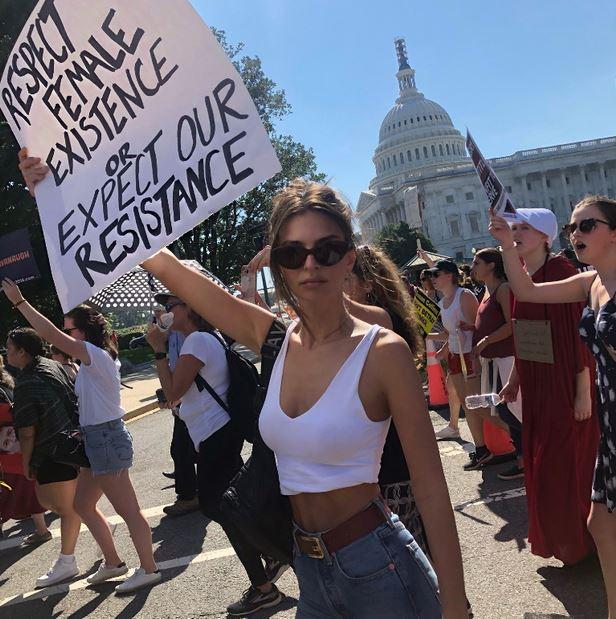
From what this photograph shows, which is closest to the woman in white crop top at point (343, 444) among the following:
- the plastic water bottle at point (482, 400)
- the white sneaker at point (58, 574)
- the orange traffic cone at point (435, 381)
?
the plastic water bottle at point (482, 400)

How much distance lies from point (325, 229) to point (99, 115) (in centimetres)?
93

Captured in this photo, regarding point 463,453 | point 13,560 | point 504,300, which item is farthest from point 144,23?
point 463,453

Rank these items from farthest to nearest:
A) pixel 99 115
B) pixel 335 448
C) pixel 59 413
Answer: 1. pixel 59 413
2. pixel 99 115
3. pixel 335 448

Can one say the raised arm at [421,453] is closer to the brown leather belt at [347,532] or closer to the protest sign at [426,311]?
the brown leather belt at [347,532]

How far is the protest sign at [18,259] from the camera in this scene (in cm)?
404

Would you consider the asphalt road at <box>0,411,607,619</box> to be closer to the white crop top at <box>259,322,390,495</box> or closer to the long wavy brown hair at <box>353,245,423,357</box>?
the long wavy brown hair at <box>353,245,423,357</box>

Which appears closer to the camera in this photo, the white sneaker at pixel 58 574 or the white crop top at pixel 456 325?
the white sneaker at pixel 58 574

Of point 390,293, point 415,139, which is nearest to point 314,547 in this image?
point 390,293

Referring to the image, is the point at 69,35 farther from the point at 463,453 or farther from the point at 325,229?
the point at 463,453

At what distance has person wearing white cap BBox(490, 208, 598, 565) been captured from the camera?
352 cm

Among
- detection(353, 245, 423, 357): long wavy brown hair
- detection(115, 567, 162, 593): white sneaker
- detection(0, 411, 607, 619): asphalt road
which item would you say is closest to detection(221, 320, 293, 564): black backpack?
detection(353, 245, 423, 357): long wavy brown hair

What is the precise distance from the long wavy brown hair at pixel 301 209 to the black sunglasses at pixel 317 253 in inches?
2.2

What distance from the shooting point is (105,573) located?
443 cm

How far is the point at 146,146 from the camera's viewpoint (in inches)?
83.7
